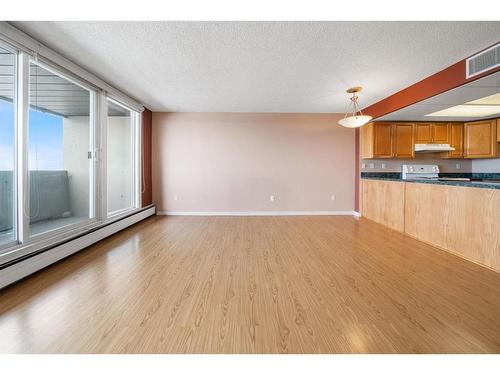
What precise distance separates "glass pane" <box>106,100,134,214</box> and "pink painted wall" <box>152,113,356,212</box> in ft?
2.37

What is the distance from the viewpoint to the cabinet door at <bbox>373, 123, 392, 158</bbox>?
5.25 meters

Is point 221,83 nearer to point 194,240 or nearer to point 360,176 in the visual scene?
point 194,240

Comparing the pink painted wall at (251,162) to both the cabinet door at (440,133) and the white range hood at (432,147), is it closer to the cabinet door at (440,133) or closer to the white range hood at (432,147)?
the white range hood at (432,147)

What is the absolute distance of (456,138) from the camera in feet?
17.3

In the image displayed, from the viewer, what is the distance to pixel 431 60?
3.05 meters

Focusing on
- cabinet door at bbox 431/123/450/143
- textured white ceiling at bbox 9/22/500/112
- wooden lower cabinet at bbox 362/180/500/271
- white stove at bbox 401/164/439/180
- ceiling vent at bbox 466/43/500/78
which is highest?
textured white ceiling at bbox 9/22/500/112

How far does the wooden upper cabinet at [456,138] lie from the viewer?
526 cm

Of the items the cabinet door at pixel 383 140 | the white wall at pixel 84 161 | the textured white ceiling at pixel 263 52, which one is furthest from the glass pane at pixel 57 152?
the cabinet door at pixel 383 140

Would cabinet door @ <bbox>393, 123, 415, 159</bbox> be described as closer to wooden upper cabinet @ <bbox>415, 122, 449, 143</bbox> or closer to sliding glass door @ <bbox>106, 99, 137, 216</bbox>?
wooden upper cabinet @ <bbox>415, 122, 449, 143</bbox>

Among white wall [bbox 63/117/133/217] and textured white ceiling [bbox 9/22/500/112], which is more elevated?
textured white ceiling [bbox 9/22/500/112]

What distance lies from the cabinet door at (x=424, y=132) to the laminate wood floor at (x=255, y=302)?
3.05 meters

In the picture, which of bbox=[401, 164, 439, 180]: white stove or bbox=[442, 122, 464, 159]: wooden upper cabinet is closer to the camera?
bbox=[442, 122, 464, 159]: wooden upper cabinet

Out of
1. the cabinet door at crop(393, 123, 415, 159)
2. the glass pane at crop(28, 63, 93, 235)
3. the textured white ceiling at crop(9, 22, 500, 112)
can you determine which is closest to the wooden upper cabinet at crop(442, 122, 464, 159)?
the cabinet door at crop(393, 123, 415, 159)
